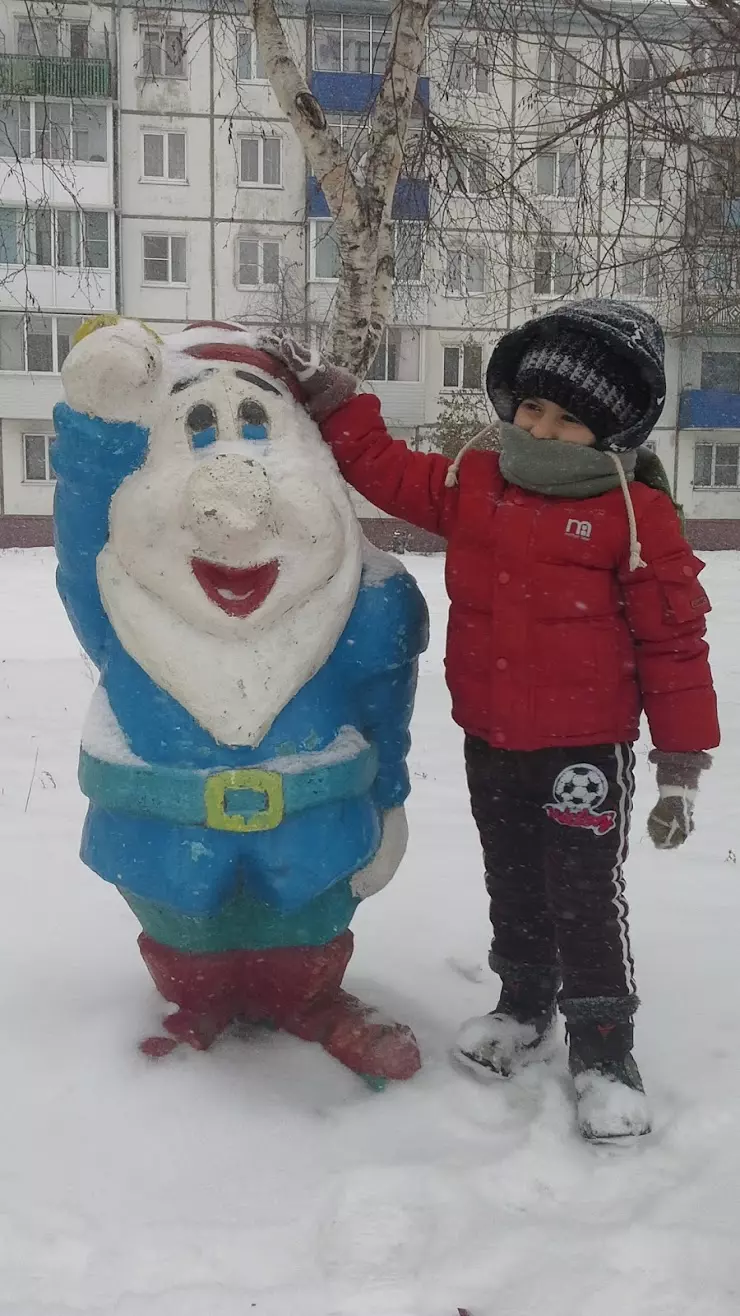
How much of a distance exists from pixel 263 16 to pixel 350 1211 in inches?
178

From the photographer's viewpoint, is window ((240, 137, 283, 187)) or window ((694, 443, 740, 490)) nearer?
window ((240, 137, 283, 187))

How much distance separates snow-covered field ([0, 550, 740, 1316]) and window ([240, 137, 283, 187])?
53.1ft

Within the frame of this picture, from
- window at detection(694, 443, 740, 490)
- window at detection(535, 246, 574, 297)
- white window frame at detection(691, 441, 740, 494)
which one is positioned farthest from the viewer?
window at detection(694, 443, 740, 490)

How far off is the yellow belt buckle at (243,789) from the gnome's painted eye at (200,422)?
0.64m

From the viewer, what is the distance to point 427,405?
1844 cm

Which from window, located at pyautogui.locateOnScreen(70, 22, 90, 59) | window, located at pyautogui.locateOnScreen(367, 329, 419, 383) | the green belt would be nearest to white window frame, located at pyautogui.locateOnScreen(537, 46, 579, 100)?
the green belt

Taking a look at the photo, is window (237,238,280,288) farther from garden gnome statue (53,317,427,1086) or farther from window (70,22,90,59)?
garden gnome statue (53,317,427,1086)

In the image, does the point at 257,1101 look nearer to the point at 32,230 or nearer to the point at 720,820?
the point at 720,820

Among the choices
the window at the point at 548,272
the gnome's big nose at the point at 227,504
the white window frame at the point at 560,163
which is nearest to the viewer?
the gnome's big nose at the point at 227,504

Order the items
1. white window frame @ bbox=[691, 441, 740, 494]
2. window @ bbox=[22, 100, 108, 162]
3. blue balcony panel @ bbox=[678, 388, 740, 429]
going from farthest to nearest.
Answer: white window frame @ bbox=[691, 441, 740, 494]
blue balcony panel @ bbox=[678, 388, 740, 429]
window @ bbox=[22, 100, 108, 162]

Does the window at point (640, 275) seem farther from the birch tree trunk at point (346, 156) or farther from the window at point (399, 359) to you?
the window at point (399, 359)

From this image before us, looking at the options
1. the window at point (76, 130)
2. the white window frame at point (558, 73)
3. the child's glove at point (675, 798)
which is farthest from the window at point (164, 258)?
the child's glove at point (675, 798)

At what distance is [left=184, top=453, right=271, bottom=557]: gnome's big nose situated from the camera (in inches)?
79.7

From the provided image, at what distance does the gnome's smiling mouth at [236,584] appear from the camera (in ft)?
6.91
